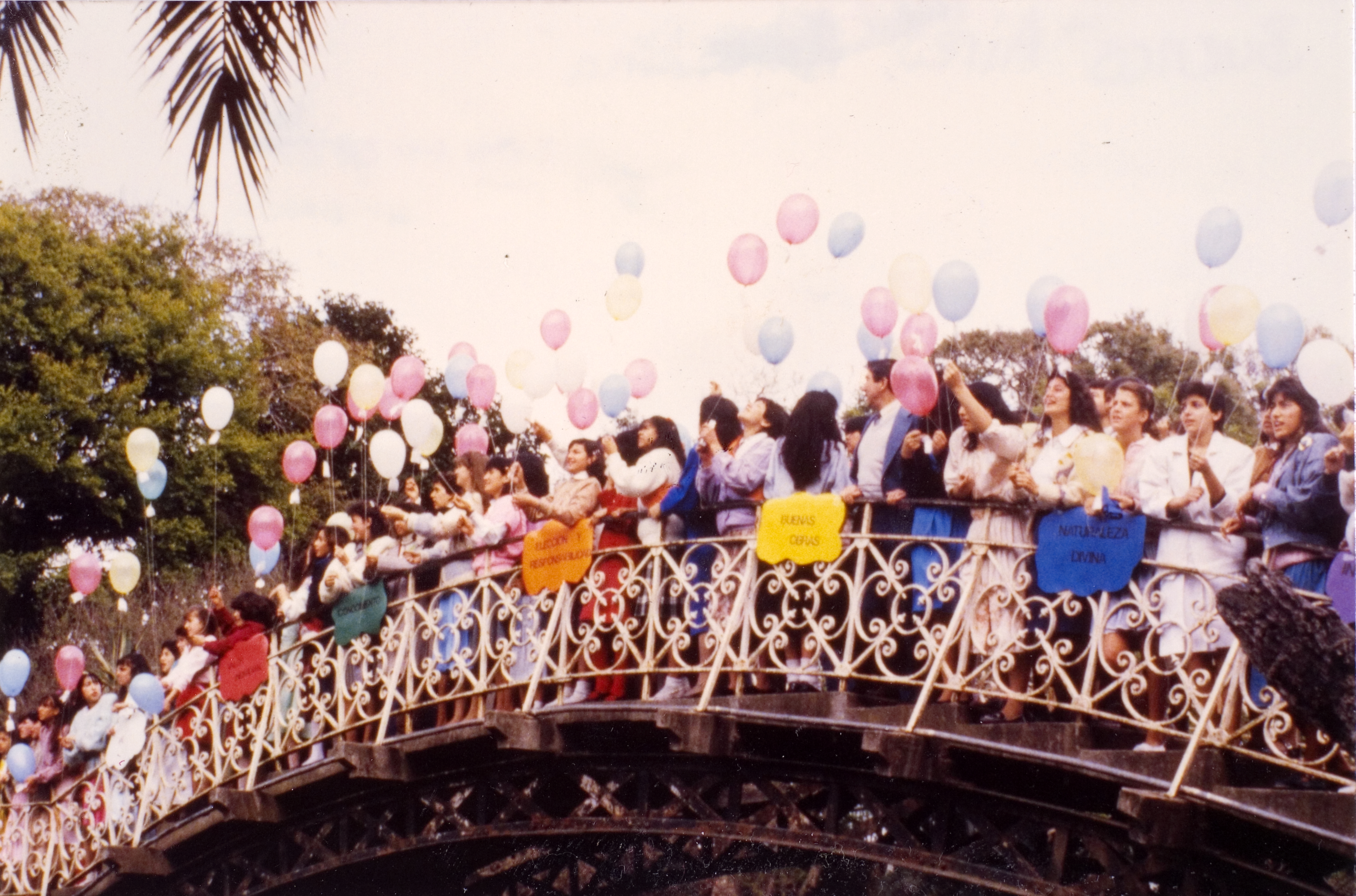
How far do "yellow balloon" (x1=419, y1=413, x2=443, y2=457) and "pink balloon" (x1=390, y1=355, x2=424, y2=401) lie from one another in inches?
18.6

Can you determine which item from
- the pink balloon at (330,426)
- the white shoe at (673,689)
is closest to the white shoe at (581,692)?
the white shoe at (673,689)

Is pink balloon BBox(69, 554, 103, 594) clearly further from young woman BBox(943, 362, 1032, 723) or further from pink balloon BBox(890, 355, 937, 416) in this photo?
young woman BBox(943, 362, 1032, 723)

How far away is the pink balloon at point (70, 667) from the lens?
1395 cm

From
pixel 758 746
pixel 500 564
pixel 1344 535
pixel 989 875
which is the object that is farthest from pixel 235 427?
pixel 1344 535

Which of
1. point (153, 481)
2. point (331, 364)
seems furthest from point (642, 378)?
point (153, 481)

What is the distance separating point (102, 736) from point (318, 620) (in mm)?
3236

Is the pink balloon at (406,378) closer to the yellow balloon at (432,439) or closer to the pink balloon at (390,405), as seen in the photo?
the pink balloon at (390,405)

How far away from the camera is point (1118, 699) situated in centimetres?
808

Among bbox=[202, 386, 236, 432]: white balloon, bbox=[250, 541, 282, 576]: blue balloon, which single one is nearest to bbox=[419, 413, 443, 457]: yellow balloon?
bbox=[202, 386, 236, 432]: white balloon

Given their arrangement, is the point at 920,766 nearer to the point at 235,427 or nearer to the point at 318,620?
the point at 318,620

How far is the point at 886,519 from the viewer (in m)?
8.79

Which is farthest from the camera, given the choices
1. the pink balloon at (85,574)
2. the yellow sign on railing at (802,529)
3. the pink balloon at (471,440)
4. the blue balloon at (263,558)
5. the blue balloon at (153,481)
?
the blue balloon at (153,481)

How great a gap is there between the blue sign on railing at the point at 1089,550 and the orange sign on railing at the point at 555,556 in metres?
3.16

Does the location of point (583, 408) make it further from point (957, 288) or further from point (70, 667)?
point (70, 667)
